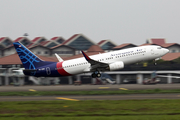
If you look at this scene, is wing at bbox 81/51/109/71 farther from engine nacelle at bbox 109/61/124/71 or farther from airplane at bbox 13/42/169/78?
engine nacelle at bbox 109/61/124/71

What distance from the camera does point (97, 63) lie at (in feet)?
129

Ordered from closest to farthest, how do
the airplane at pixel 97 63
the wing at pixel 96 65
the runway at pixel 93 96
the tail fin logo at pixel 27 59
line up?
the runway at pixel 93 96, the wing at pixel 96 65, the airplane at pixel 97 63, the tail fin logo at pixel 27 59

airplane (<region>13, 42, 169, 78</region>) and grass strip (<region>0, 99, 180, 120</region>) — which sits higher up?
airplane (<region>13, 42, 169, 78</region>)

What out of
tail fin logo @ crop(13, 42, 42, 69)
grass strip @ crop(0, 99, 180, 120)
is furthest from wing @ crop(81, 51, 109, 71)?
grass strip @ crop(0, 99, 180, 120)

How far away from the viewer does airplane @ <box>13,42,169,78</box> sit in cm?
3947

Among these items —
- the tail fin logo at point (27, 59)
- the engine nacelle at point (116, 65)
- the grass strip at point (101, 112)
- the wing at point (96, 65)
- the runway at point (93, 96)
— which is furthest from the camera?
the tail fin logo at point (27, 59)

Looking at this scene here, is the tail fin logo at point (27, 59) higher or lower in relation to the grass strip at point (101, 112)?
higher

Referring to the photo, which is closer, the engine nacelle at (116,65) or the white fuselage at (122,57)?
the engine nacelle at (116,65)

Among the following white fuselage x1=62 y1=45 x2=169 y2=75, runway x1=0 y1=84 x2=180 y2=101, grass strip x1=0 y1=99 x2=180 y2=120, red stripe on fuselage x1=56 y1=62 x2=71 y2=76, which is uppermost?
white fuselage x1=62 y1=45 x2=169 y2=75

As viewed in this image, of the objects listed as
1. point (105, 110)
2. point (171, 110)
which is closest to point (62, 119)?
point (105, 110)

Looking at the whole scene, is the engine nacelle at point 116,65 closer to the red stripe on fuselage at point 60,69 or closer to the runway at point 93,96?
the runway at point 93,96

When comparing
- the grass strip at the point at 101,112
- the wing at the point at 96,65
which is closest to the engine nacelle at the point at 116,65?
the wing at the point at 96,65

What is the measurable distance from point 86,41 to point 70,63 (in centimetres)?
10137

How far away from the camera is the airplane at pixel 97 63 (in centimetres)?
3947
